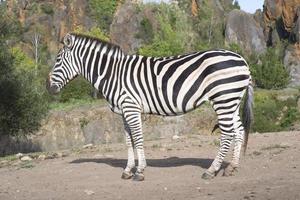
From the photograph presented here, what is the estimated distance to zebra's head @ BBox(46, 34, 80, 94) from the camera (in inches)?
404

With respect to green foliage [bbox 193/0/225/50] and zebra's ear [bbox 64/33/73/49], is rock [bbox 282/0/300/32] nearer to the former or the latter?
green foliage [bbox 193/0/225/50]

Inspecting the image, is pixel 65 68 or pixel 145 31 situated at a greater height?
pixel 145 31

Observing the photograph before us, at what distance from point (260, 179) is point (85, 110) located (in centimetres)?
1859

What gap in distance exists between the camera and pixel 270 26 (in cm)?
7488

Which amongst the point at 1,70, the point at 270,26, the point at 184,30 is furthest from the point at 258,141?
the point at 270,26

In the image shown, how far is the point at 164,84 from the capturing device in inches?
367

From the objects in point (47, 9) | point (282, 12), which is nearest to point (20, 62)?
point (282, 12)

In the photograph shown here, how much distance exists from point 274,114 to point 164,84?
1780 centimetres

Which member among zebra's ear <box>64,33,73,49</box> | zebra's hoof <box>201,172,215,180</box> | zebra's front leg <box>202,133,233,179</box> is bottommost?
zebra's hoof <box>201,172,215,180</box>

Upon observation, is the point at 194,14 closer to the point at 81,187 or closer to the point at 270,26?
the point at 270,26

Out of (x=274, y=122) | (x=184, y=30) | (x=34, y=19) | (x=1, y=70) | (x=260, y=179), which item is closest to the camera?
(x=260, y=179)

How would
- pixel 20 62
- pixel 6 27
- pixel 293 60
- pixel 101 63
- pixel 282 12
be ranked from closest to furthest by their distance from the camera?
1. pixel 101 63
2. pixel 6 27
3. pixel 20 62
4. pixel 293 60
5. pixel 282 12

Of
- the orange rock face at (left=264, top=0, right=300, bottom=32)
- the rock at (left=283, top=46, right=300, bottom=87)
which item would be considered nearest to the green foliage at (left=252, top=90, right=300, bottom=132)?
the rock at (left=283, top=46, right=300, bottom=87)

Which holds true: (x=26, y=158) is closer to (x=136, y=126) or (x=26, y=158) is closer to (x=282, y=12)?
(x=136, y=126)
